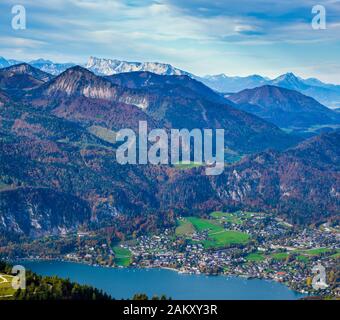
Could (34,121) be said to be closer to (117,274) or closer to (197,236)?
(197,236)

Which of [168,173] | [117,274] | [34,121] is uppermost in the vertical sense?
[34,121]

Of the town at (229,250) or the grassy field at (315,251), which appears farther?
the grassy field at (315,251)

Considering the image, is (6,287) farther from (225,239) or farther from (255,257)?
(225,239)

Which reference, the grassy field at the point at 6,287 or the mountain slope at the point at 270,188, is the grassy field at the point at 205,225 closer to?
the mountain slope at the point at 270,188

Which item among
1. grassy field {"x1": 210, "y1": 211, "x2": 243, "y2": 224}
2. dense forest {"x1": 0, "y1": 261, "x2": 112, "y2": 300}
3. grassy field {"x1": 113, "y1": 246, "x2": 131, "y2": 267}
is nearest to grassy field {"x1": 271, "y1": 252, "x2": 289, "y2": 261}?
grassy field {"x1": 113, "y1": 246, "x2": 131, "y2": 267}

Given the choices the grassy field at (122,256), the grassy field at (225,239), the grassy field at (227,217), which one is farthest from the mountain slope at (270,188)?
the grassy field at (122,256)
